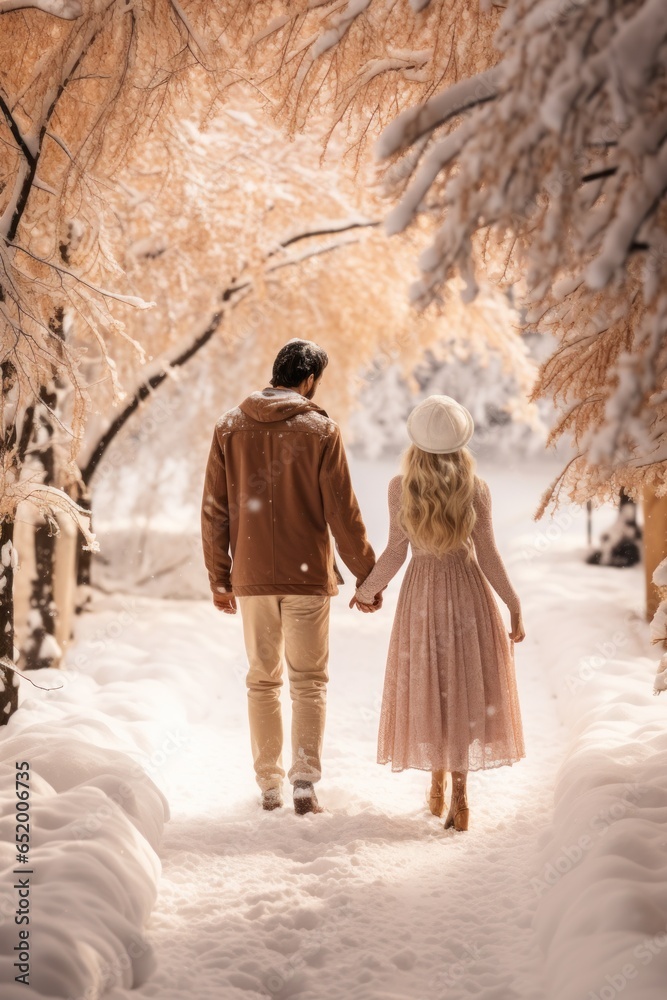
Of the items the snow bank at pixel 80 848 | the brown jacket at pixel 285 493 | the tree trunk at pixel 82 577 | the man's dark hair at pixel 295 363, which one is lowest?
the tree trunk at pixel 82 577

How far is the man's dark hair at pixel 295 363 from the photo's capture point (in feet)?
14.8

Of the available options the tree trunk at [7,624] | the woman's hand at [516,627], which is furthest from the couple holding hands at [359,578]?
the tree trunk at [7,624]

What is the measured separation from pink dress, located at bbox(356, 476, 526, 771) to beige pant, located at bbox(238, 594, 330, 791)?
39 cm

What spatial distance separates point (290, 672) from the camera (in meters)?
4.50

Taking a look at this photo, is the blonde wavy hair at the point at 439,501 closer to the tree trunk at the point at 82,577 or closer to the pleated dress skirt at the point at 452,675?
the pleated dress skirt at the point at 452,675

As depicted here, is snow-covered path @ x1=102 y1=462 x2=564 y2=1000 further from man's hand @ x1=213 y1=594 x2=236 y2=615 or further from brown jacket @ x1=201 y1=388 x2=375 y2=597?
brown jacket @ x1=201 y1=388 x2=375 y2=597

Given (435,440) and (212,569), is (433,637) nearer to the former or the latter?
(435,440)

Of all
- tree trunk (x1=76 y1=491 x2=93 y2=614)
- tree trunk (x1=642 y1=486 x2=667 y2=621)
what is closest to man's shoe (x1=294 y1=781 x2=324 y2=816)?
tree trunk (x1=642 y1=486 x2=667 y2=621)

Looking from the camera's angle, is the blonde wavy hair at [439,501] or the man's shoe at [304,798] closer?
the blonde wavy hair at [439,501]

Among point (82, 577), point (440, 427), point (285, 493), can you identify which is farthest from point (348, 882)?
point (82, 577)

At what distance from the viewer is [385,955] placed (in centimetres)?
313

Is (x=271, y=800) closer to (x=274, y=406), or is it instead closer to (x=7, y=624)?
(x=7, y=624)

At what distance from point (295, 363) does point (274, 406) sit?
0.91 feet

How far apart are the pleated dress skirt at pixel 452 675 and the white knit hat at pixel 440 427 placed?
493 millimetres
